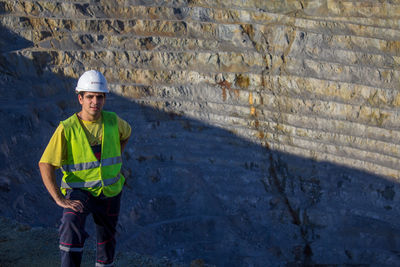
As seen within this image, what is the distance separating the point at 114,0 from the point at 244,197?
14.0ft

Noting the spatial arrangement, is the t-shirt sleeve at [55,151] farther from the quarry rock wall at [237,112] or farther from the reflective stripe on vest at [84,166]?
the quarry rock wall at [237,112]

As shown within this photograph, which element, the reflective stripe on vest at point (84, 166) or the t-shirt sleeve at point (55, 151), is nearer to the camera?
the t-shirt sleeve at point (55, 151)

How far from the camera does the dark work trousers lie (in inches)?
143

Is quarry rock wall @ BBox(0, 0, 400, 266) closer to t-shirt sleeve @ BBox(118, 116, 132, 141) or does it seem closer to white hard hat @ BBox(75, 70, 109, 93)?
t-shirt sleeve @ BBox(118, 116, 132, 141)

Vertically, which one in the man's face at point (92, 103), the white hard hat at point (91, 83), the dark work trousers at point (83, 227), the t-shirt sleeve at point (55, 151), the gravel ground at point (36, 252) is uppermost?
the white hard hat at point (91, 83)

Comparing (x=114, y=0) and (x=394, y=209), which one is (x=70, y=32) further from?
(x=394, y=209)

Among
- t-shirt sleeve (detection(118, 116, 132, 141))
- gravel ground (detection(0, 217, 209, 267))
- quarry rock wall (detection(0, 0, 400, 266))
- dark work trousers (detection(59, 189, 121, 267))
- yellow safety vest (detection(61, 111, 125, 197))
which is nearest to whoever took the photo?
dark work trousers (detection(59, 189, 121, 267))

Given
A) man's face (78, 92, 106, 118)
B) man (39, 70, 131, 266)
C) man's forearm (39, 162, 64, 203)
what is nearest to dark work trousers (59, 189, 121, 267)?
man (39, 70, 131, 266)

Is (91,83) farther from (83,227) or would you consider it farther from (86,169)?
(83,227)

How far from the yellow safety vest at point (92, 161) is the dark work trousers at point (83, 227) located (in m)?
0.08

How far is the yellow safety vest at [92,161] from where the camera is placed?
12.4 ft

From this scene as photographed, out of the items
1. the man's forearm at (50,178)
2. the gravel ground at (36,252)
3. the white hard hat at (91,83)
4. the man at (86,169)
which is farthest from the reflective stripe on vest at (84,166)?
the gravel ground at (36,252)

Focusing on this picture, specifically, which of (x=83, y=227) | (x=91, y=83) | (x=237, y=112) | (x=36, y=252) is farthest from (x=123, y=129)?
(x=237, y=112)

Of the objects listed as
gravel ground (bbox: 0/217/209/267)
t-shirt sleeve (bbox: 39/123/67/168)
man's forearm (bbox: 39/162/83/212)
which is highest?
t-shirt sleeve (bbox: 39/123/67/168)
